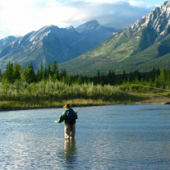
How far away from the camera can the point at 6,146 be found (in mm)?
20422

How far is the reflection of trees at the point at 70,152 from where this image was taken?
51.4 ft

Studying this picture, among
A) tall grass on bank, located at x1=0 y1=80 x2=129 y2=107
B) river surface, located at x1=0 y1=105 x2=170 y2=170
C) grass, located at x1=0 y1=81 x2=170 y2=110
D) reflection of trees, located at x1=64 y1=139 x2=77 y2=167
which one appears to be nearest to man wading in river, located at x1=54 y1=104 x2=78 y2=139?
reflection of trees, located at x1=64 y1=139 x2=77 y2=167

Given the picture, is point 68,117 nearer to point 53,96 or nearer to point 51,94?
point 53,96

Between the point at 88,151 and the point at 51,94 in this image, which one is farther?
the point at 51,94

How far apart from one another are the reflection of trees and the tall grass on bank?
44.0m

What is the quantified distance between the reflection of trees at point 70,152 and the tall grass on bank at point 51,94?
44.0 metres

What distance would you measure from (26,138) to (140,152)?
9.58 m

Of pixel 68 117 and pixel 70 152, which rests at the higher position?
pixel 68 117

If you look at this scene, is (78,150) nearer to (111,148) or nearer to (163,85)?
(111,148)

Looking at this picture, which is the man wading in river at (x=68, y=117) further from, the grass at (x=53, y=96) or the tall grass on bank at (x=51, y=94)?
the tall grass on bank at (x=51, y=94)

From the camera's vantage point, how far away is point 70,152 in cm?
1791

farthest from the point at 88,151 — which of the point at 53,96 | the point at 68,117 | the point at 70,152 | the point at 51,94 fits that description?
the point at 51,94

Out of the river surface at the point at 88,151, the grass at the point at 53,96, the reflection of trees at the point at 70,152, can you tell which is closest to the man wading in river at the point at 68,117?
the reflection of trees at the point at 70,152

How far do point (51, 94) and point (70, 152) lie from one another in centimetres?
5870
